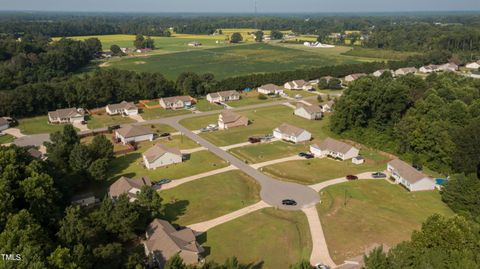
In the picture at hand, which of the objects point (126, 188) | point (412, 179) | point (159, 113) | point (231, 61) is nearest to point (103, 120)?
point (159, 113)

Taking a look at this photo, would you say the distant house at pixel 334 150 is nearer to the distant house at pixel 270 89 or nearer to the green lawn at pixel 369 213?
the green lawn at pixel 369 213

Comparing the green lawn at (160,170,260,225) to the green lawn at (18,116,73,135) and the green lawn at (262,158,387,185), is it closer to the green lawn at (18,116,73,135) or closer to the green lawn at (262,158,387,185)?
the green lawn at (262,158,387,185)

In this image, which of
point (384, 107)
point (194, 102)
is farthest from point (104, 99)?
point (384, 107)

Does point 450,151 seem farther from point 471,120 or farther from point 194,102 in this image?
point 194,102

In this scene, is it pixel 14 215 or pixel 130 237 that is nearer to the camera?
Answer: pixel 14 215

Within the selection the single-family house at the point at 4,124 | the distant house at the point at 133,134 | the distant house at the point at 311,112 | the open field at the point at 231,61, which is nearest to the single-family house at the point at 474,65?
the open field at the point at 231,61

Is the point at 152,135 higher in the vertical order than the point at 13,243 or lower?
lower
